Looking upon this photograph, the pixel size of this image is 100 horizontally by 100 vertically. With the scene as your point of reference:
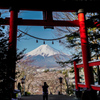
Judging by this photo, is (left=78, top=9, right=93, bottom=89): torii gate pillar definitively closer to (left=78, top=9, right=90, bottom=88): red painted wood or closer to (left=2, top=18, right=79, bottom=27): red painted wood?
(left=78, top=9, right=90, bottom=88): red painted wood

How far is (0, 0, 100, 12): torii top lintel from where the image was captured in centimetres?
646

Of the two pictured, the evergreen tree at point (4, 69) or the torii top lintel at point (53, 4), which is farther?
the torii top lintel at point (53, 4)

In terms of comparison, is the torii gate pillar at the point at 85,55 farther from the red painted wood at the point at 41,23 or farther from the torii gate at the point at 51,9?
the red painted wood at the point at 41,23

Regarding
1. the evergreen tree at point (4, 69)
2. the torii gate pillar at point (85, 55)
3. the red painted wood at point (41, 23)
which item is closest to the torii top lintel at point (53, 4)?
the torii gate pillar at point (85, 55)

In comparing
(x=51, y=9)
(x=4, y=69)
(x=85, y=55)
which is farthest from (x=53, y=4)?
(x=4, y=69)

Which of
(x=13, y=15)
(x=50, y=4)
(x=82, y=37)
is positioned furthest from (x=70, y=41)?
(x=13, y=15)

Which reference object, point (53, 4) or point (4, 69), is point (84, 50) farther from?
point (4, 69)

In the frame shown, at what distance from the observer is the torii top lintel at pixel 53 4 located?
646 cm

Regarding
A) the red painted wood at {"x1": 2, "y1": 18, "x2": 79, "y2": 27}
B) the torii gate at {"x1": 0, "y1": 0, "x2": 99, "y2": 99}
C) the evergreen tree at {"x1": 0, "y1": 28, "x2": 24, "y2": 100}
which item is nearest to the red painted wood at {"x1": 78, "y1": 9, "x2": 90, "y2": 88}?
the torii gate at {"x1": 0, "y1": 0, "x2": 99, "y2": 99}

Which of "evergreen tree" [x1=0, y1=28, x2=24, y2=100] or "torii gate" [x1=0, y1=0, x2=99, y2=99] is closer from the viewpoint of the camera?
"evergreen tree" [x1=0, y1=28, x2=24, y2=100]

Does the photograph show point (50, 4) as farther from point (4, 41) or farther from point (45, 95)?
point (45, 95)

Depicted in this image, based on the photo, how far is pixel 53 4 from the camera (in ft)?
22.0

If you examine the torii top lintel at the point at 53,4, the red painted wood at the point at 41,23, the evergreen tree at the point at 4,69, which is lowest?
the evergreen tree at the point at 4,69

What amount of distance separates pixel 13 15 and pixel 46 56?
7573 cm
